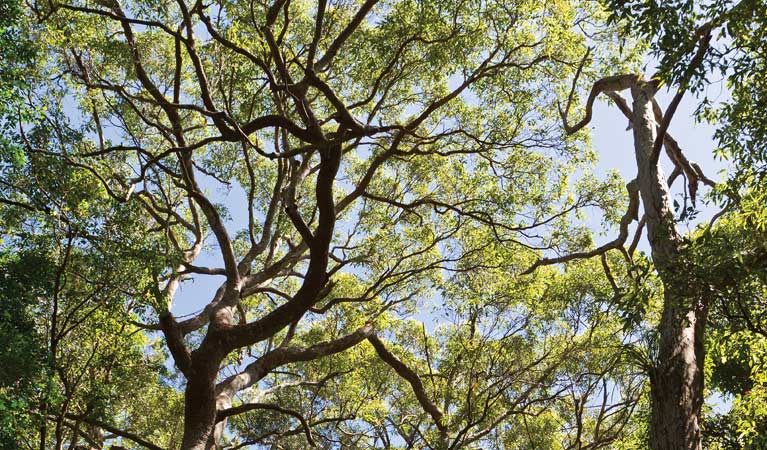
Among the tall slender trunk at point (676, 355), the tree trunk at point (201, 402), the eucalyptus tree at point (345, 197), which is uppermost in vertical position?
the eucalyptus tree at point (345, 197)

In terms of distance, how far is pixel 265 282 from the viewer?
9.13 meters

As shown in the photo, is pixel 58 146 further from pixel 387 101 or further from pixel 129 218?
pixel 387 101

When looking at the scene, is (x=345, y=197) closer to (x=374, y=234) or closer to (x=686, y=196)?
Result: (x=374, y=234)

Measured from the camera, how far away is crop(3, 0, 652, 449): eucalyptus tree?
19.8ft

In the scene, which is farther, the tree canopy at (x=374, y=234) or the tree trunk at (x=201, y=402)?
the tree trunk at (x=201, y=402)

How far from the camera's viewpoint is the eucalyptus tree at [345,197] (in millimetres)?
6027

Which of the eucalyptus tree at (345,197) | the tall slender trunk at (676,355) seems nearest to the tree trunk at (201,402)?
the eucalyptus tree at (345,197)

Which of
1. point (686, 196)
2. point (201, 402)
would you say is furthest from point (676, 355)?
point (201, 402)

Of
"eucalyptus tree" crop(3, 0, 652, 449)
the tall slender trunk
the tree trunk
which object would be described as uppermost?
"eucalyptus tree" crop(3, 0, 652, 449)

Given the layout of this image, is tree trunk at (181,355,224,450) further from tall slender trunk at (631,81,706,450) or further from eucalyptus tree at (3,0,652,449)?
tall slender trunk at (631,81,706,450)

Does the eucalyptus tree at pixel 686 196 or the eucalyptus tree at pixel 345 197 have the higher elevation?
the eucalyptus tree at pixel 345 197

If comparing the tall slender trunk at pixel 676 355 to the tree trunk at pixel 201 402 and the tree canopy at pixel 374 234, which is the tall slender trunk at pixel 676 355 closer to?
the tree canopy at pixel 374 234

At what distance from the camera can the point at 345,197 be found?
27.3 feet

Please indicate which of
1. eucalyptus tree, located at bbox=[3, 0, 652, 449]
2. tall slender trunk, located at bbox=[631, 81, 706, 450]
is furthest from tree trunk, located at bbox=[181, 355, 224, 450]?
tall slender trunk, located at bbox=[631, 81, 706, 450]
